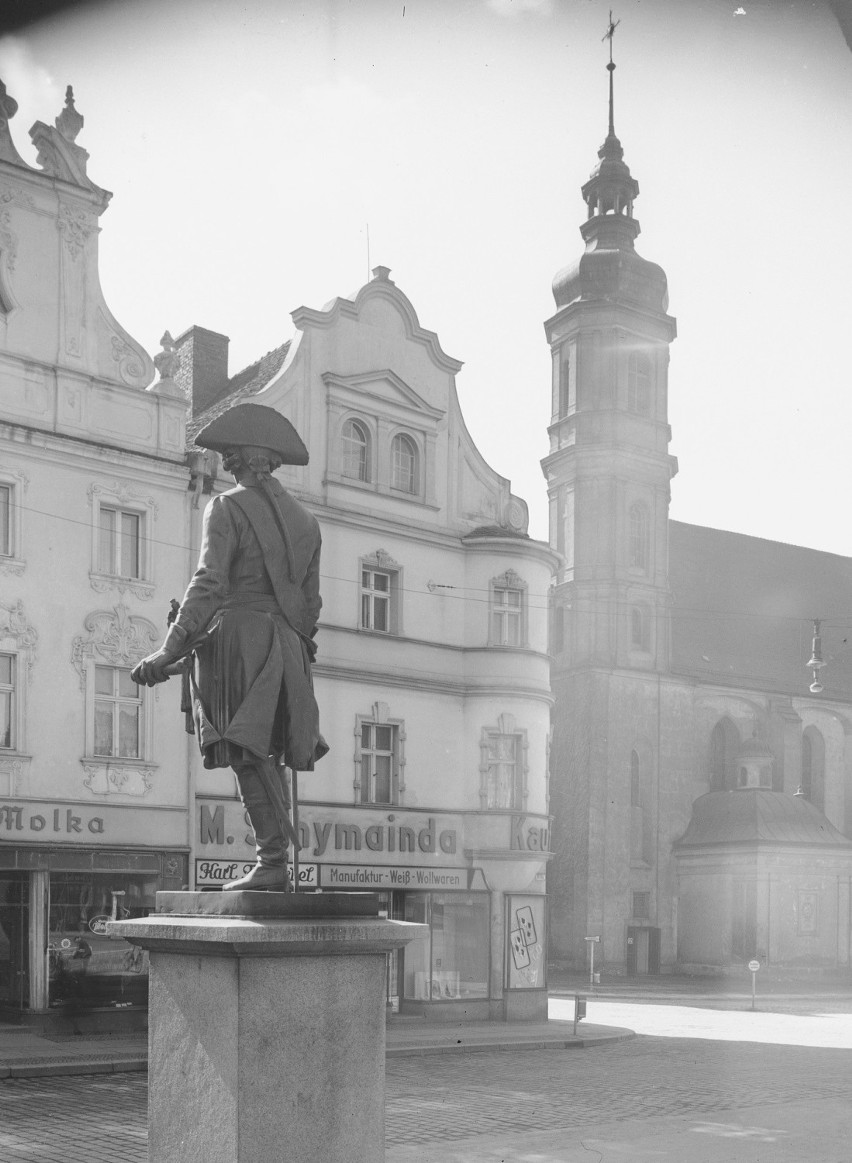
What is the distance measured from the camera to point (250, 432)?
23.6 ft

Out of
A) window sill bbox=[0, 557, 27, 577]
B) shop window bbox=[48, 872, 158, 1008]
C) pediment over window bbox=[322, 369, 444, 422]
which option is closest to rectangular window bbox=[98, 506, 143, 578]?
window sill bbox=[0, 557, 27, 577]

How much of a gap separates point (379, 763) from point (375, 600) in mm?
3020

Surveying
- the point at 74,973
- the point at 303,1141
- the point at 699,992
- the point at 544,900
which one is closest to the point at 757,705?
the point at 699,992

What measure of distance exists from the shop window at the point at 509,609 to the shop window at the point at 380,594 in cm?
213

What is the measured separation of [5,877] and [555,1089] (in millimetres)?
9192

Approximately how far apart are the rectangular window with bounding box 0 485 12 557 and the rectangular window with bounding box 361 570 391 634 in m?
7.26

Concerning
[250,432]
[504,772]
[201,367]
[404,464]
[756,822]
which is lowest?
[756,822]

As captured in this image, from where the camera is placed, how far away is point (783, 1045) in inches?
944

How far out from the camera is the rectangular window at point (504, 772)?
28.3m

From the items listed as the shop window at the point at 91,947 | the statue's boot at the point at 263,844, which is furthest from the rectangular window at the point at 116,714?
the statue's boot at the point at 263,844

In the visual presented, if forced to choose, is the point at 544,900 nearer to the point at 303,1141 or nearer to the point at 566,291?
the point at 303,1141

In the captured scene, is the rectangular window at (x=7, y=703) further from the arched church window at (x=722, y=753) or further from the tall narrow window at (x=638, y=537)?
the arched church window at (x=722, y=753)

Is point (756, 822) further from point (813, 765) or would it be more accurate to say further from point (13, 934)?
point (13, 934)

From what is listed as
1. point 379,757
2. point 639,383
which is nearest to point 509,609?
point 379,757
